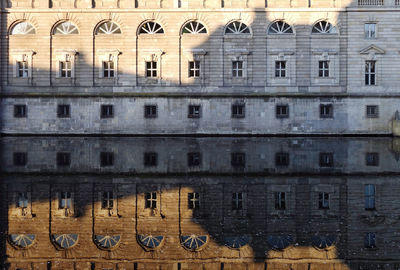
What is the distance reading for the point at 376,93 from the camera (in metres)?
43.2

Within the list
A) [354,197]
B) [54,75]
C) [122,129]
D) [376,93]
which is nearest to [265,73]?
[376,93]

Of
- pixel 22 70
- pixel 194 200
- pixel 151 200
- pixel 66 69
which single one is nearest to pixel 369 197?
pixel 194 200

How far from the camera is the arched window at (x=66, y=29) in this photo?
43.6m

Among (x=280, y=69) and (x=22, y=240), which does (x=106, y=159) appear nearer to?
(x=22, y=240)

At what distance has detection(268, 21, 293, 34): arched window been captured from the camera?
43438 mm

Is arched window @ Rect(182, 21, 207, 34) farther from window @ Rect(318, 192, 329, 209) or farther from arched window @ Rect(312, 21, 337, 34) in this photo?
window @ Rect(318, 192, 329, 209)

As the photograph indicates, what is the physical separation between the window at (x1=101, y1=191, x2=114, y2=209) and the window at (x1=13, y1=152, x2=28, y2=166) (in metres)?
8.99

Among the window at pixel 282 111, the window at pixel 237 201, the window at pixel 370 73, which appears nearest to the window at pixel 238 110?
the window at pixel 282 111

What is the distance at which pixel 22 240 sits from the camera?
37.4 ft

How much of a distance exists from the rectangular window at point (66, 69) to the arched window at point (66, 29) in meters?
2.67

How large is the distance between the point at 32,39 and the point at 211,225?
35767 mm

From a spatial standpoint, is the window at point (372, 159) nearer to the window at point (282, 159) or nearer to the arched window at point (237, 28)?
the window at point (282, 159)

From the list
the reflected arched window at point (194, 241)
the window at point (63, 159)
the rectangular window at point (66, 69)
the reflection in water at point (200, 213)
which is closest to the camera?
the reflection in water at point (200, 213)

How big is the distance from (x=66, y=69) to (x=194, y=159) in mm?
22563
